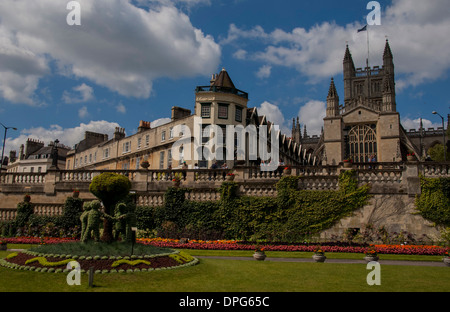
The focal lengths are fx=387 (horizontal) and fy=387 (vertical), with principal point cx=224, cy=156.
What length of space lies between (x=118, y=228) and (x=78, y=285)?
5.10 m

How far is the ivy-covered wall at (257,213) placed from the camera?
24.9m

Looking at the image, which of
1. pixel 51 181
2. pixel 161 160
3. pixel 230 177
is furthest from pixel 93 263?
pixel 161 160

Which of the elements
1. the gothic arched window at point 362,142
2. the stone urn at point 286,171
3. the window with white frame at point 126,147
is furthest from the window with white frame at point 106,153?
the gothic arched window at point 362,142

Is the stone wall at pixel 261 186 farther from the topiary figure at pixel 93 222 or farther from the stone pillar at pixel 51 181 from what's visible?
the topiary figure at pixel 93 222

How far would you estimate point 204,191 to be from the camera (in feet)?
89.4

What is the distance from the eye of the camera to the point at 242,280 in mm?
11930

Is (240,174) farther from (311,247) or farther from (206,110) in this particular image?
(206,110)

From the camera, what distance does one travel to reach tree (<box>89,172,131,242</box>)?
51.6ft

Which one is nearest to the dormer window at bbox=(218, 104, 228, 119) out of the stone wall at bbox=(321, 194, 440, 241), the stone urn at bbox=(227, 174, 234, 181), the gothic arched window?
the stone urn at bbox=(227, 174, 234, 181)

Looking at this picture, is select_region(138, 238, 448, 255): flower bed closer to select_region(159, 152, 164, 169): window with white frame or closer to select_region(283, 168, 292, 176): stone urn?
select_region(283, 168, 292, 176): stone urn

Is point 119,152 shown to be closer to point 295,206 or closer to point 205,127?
point 205,127

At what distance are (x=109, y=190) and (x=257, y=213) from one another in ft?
39.9

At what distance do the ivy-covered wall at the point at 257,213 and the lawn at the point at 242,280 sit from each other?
10.4m
